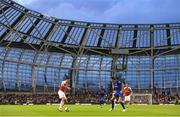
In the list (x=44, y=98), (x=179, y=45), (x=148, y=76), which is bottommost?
(x=44, y=98)

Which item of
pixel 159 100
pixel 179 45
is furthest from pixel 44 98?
pixel 179 45

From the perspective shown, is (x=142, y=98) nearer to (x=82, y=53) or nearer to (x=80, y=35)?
(x=82, y=53)

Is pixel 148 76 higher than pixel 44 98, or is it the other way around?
pixel 148 76

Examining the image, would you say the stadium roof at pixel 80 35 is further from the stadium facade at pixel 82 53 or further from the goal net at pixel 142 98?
the goal net at pixel 142 98

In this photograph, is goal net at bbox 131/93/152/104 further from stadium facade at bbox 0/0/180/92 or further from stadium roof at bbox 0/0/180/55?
stadium roof at bbox 0/0/180/55

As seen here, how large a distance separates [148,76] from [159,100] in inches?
317

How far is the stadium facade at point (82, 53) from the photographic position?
2835 inches

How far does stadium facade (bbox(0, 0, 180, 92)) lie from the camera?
72.0 meters

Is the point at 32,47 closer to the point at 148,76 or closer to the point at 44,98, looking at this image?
the point at 44,98

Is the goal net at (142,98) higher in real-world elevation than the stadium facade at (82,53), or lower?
lower

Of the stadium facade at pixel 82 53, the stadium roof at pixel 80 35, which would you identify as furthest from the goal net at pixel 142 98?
the stadium roof at pixel 80 35

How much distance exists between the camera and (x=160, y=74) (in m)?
83.1

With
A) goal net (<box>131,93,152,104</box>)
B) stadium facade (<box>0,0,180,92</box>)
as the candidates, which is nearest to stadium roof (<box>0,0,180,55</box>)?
stadium facade (<box>0,0,180,92</box>)

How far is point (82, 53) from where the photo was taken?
8181 centimetres
